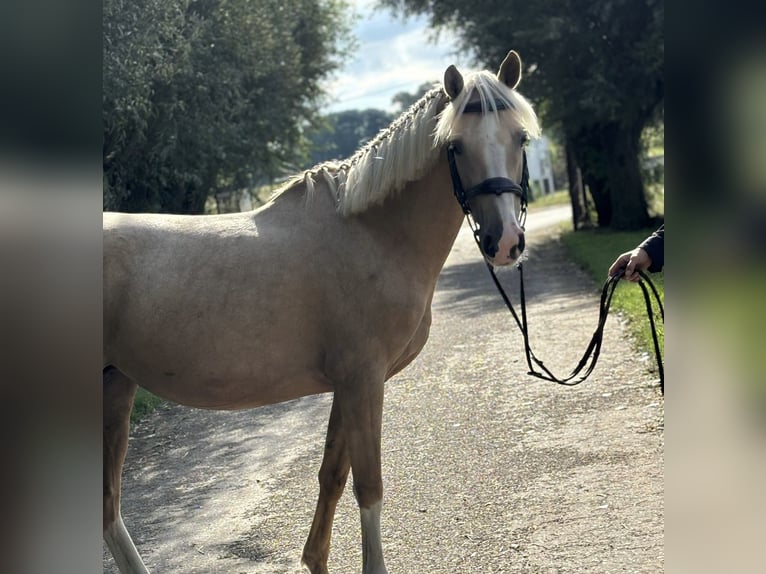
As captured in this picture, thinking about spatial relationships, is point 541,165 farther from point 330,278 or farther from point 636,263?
point 636,263

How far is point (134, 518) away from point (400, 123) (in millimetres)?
3065

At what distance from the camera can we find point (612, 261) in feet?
44.4

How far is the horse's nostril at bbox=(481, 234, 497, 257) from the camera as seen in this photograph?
3.04 meters

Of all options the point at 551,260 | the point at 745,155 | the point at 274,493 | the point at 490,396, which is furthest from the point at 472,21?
the point at 745,155

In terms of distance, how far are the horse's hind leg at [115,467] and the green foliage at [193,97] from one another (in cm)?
644

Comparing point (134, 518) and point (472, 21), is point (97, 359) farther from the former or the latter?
point (472, 21)

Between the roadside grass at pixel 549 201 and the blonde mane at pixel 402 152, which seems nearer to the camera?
the blonde mane at pixel 402 152

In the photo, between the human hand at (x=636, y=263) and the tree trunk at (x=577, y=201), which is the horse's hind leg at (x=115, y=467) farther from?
the tree trunk at (x=577, y=201)

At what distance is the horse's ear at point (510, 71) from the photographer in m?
3.37

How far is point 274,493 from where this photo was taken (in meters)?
5.18

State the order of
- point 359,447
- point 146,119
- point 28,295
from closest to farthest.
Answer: point 28,295 → point 359,447 → point 146,119

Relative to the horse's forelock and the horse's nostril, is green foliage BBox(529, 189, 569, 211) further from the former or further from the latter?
the horse's nostril

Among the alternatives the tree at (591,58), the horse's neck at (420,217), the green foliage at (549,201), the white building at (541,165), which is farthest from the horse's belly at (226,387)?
the white building at (541,165)

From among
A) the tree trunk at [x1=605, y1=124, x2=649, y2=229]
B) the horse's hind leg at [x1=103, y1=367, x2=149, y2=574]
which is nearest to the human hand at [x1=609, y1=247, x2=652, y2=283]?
the horse's hind leg at [x1=103, y1=367, x2=149, y2=574]
